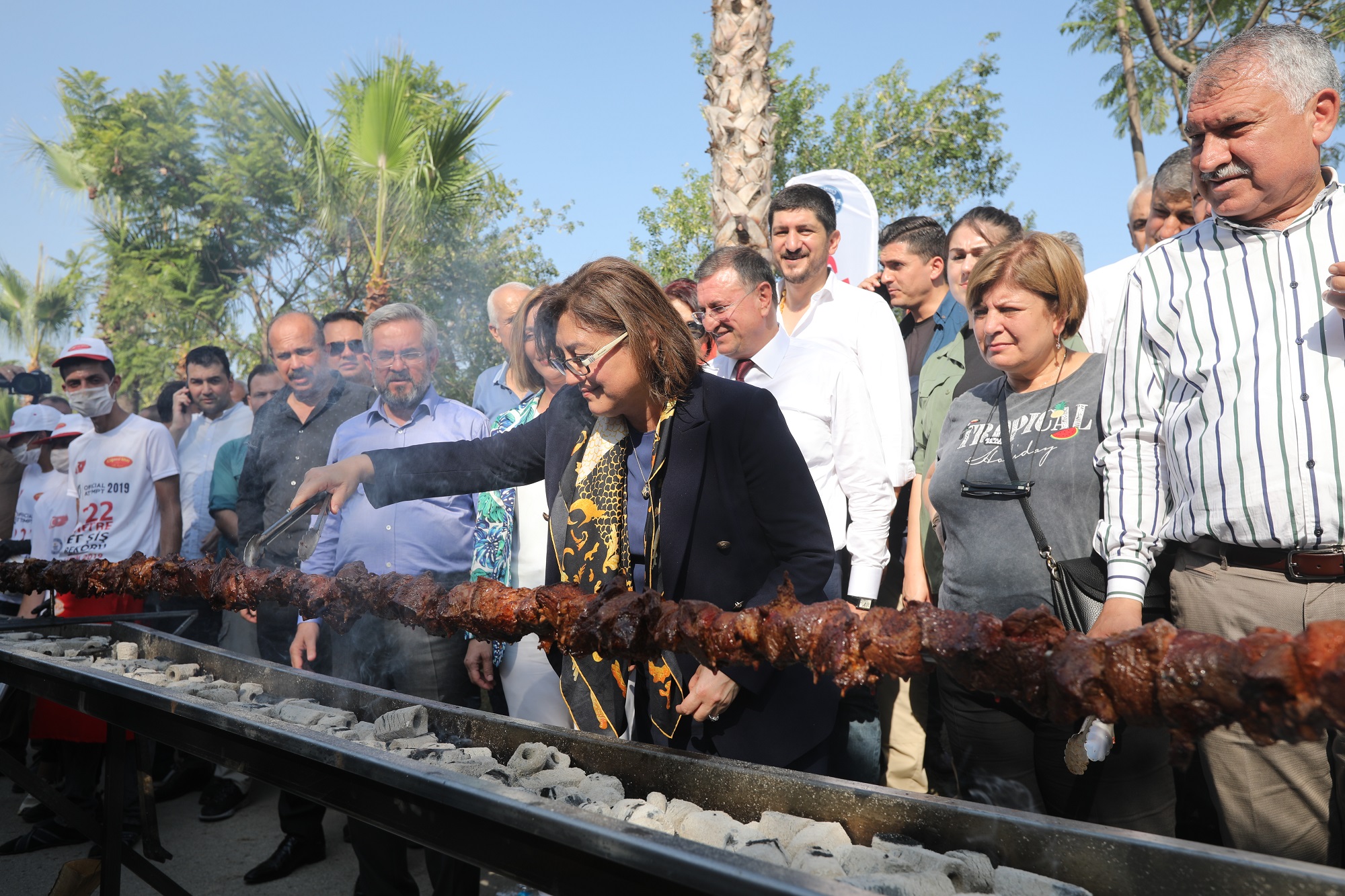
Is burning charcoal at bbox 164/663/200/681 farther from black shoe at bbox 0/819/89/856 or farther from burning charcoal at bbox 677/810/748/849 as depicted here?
burning charcoal at bbox 677/810/748/849

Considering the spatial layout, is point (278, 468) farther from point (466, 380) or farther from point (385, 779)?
point (466, 380)

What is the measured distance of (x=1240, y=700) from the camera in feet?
5.21

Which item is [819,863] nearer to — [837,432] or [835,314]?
[837,432]

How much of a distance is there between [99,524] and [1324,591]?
6.79 m

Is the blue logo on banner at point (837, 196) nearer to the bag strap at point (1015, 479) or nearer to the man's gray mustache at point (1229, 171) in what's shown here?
the bag strap at point (1015, 479)

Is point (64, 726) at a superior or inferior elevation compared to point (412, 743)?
inferior

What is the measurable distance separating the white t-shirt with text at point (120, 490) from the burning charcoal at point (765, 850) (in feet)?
18.6

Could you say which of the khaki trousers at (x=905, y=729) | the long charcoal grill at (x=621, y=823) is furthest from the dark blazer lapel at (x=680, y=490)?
the khaki trousers at (x=905, y=729)

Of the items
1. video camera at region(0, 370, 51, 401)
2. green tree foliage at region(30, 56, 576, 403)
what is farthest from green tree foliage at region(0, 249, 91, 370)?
video camera at region(0, 370, 51, 401)

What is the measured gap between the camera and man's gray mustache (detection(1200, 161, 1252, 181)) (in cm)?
241

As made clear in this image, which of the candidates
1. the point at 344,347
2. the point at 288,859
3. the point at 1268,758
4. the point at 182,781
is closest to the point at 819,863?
the point at 1268,758

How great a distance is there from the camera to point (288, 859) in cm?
469

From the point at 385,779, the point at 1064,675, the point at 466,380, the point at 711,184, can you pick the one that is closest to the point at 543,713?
the point at 385,779

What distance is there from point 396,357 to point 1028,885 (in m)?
3.70
